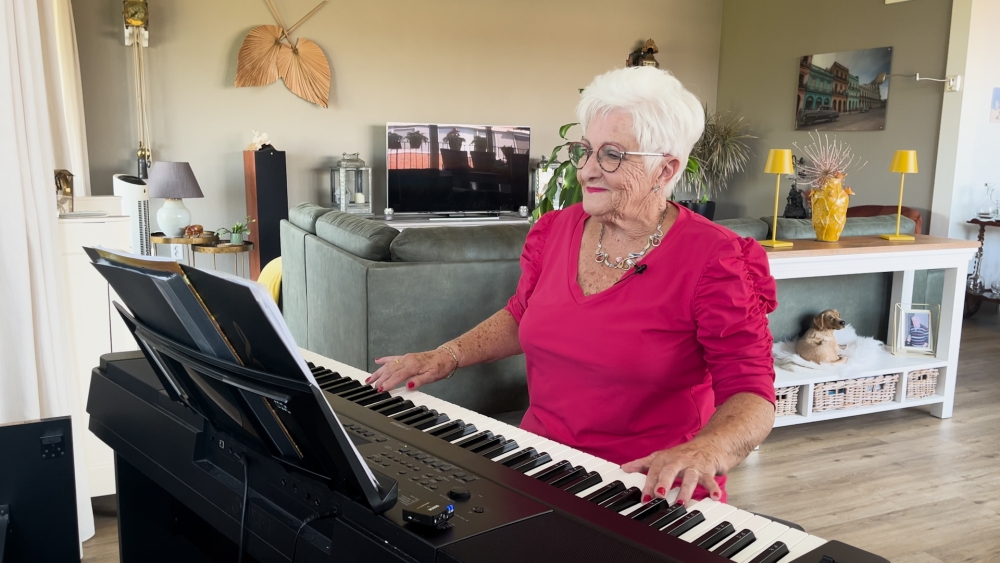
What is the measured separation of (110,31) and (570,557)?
615cm

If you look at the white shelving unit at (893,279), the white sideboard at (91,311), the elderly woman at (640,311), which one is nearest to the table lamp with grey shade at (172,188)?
the white sideboard at (91,311)

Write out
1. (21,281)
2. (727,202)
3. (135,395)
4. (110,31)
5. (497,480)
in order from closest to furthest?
(497,480) → (135,395) → (21,281) → (110,31) → (727,202)

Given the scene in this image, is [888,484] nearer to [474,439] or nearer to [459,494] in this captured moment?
[474,439]

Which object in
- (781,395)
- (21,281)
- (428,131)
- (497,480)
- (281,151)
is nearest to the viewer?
(497,480)

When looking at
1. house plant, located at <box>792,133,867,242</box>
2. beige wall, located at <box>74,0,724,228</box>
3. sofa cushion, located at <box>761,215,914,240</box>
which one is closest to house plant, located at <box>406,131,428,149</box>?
beige wall, located at <box>74,0,724,228</box>

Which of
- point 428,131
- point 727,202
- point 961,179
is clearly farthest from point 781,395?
point 727,202

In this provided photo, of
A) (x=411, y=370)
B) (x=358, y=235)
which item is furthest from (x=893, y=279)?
(x=411, y=370)

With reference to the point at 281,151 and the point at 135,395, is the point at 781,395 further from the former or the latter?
the point at 281,151

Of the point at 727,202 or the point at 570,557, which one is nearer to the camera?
the point at 570,557

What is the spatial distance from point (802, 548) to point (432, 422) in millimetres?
591

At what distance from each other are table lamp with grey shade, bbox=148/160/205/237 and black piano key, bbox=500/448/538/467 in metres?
4.73

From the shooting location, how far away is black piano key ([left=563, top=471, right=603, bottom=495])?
1023 mm

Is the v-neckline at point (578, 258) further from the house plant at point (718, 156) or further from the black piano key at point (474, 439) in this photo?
the house plant at point (718, 156)

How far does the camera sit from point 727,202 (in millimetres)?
8172
